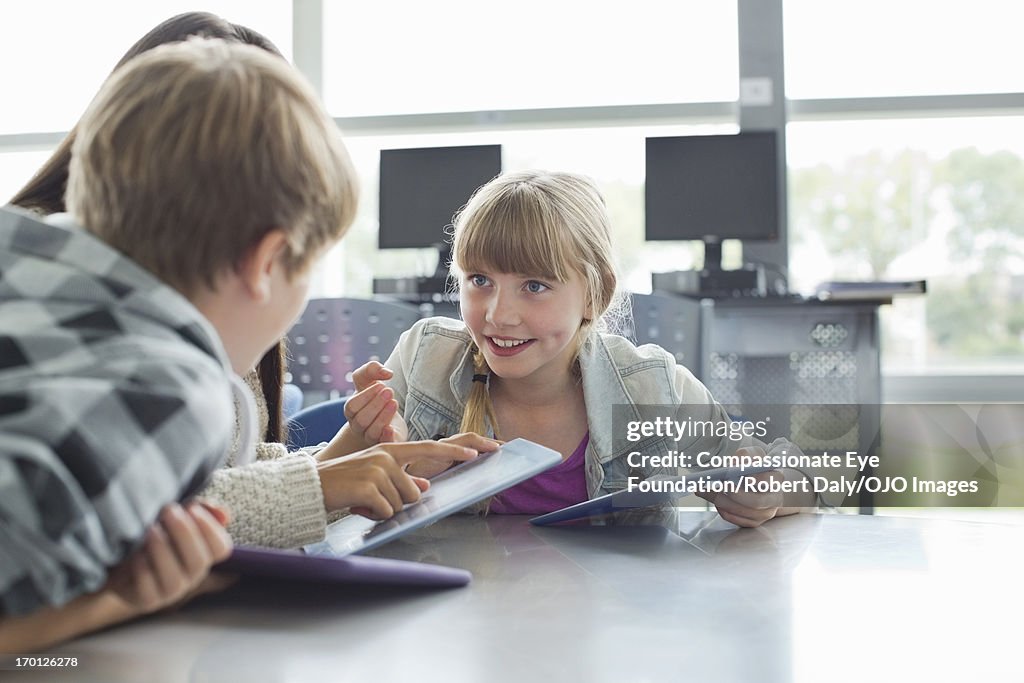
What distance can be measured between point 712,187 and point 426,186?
112 centimetres

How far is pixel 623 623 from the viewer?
1.53 feet

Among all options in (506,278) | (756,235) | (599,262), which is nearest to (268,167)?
(506,278)

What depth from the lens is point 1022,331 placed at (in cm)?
380

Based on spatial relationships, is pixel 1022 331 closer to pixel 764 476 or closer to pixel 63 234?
pixel 764 476

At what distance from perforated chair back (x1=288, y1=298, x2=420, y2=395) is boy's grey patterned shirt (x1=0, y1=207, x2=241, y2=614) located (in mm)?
2246

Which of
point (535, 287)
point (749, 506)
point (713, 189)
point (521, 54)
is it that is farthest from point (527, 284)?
point (521, 54)

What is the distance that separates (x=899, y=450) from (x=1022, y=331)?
10.6ft

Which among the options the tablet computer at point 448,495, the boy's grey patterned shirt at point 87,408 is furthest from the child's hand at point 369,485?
the boy's grey patterned shirt at point 87,408

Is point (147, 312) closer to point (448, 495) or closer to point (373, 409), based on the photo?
point (448, 495)

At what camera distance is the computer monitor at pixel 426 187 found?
12.3 feet

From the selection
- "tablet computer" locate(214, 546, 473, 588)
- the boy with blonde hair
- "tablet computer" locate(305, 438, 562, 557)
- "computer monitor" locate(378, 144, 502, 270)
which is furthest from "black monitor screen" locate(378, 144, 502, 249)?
"tablet computer" locate(214, 546, 473, 588)

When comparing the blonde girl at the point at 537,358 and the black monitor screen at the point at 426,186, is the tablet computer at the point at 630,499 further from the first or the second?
the black monitor screen at the point at 426,186

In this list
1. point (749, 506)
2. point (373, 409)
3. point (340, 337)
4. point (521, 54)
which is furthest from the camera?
point (521, 54)

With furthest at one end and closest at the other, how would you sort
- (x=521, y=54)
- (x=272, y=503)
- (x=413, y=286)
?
(x=521, y=54) → (x=413, y=286) → (x=272, y=503)
